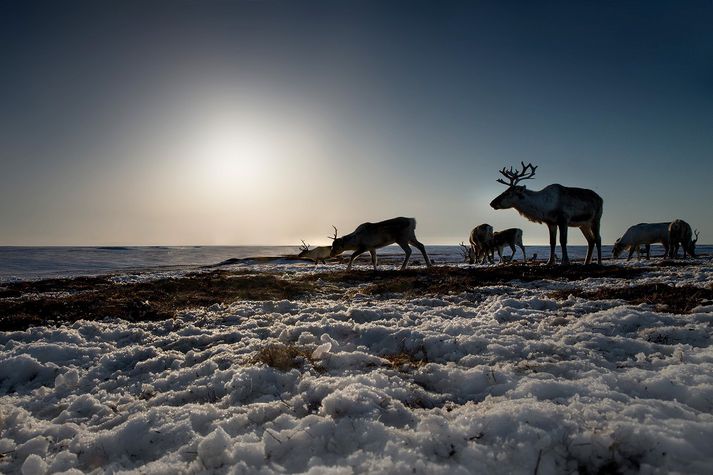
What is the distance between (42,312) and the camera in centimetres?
813

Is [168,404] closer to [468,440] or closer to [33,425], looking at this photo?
[33,425]

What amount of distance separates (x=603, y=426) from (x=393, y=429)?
1401mm

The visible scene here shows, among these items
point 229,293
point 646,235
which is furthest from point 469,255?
point 229,293

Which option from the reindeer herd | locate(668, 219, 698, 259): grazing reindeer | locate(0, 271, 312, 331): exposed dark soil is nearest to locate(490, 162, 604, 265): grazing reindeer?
the reindeer herd

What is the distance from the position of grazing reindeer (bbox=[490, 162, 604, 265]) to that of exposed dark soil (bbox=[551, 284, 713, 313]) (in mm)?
7751

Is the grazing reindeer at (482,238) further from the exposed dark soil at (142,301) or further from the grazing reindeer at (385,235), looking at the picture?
the exposed dark soil at (142,301)

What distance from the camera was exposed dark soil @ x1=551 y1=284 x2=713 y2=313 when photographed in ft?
18.5

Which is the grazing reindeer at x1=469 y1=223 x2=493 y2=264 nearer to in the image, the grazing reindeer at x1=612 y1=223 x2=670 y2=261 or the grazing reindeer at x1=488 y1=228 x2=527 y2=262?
the grazing reindeer at x1=488 y1=228 x2=527 y2=262

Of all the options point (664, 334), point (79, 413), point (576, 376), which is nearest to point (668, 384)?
point (576, 376)

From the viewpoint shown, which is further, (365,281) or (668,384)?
(365,281)

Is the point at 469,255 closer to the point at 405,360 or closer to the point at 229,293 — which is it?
the point at 229,293

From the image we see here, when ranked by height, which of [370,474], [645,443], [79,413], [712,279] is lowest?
[79,413]

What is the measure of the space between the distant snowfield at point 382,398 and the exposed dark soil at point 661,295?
262 mm

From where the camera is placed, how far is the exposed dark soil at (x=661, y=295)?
18.5 feet
